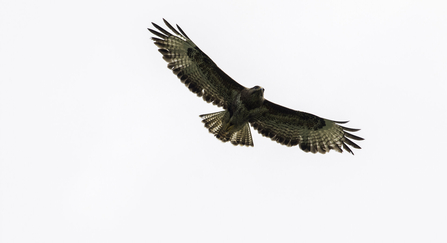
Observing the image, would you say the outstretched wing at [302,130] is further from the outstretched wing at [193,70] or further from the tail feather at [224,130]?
the outstretched wing at [193,70]

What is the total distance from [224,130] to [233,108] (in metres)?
0.68

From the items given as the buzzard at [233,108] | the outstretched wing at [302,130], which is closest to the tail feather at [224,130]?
the buzzard at [233,108]

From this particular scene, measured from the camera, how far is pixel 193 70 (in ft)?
38.8

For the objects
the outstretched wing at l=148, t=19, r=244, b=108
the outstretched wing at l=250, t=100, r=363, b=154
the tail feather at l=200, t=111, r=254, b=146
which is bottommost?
the tail feather at l=200, t=111, r=254, b=146

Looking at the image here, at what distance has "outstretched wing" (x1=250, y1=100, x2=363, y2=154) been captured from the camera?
476 inches

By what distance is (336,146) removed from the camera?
12.7 m

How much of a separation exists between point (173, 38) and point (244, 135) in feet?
9.19

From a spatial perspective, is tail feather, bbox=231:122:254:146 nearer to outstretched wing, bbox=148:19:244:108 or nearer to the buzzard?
the buzzard

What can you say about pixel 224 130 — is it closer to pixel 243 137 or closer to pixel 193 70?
pixel 243 137

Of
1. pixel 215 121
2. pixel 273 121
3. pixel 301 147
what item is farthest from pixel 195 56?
pixel 301 147

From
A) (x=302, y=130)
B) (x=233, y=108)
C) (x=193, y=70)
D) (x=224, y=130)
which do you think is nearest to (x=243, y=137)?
(x=224, y=130)

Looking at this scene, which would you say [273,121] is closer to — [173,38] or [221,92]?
[221,92]

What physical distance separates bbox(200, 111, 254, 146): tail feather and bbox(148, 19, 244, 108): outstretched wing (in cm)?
35

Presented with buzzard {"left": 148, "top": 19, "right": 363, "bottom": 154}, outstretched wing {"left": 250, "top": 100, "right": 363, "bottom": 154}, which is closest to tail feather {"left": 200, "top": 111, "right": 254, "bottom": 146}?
buzzard {"left": 148, "top": 19, "right": 363, "bottom": 154}
